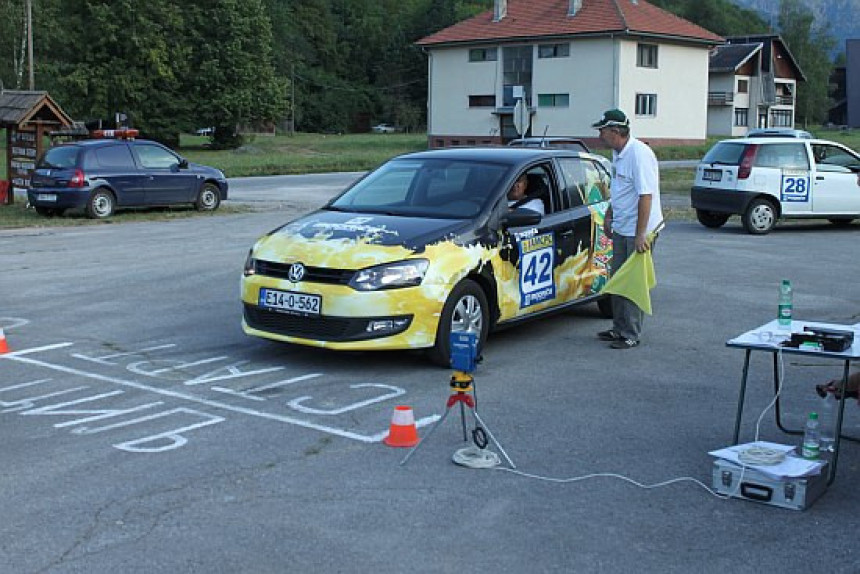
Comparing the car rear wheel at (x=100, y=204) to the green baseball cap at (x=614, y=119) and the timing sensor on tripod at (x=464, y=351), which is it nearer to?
the green baseball cap at (x=614, y=119)

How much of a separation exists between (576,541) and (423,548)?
680 mm

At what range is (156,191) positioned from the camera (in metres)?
22.2

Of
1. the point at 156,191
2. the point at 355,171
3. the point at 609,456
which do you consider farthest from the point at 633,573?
the point at 355,171

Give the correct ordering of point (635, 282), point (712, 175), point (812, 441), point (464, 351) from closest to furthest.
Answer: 1. point (812, 441)
2. point (464, 351)
3. point (635, 282)
4. point (712, 175)

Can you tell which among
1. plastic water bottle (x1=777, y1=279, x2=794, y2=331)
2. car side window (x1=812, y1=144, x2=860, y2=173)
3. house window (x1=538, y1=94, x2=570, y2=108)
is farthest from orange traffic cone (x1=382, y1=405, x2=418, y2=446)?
house window (x1=538, y1=94, x2=570, y2=108)

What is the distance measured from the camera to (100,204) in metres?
21.4

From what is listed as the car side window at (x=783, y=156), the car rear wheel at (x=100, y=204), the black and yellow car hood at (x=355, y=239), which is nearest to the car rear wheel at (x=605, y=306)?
the black and yellow car hood at (x=355, y=239)

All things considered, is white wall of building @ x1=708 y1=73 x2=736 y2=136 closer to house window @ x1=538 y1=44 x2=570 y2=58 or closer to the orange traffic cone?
house window @ x1=538 y1=44 x2=570 y2=58

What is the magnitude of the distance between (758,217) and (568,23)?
4772 cm

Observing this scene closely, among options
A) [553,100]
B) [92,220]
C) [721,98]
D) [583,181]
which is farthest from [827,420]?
[721,98]

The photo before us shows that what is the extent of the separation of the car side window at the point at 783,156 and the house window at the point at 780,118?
7660 centimetres

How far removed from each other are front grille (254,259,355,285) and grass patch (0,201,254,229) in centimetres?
1346

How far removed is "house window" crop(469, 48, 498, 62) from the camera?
6731 centimetres

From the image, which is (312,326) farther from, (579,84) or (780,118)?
(780,118)
